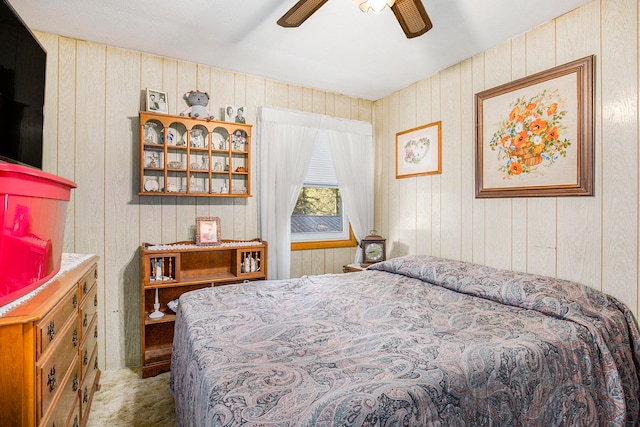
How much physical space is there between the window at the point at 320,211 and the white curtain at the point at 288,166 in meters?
0.14

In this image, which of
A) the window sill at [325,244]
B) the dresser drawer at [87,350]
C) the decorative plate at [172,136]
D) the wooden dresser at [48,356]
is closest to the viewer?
the wooden dresser at [48,356]

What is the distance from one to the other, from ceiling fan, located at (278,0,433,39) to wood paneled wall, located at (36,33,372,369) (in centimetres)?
155

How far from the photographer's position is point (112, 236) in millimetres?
2666

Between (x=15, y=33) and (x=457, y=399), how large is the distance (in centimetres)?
258

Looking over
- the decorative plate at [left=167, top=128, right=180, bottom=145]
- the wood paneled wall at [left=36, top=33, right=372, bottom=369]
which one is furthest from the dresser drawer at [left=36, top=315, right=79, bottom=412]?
the decorative plate at [left=167, top=128, right=180, bottom=145]

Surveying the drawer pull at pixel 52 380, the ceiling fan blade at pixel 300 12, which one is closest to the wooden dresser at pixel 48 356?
the drawer pull at pixel 52 380

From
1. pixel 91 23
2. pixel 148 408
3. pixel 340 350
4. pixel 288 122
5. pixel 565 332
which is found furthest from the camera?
pixel 288 122

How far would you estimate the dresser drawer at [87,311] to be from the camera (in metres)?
1.68

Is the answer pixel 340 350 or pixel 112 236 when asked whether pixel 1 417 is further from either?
pixel 112 236

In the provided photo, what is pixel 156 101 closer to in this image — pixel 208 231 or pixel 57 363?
pixel 208 231

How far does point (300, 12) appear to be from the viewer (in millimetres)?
1693

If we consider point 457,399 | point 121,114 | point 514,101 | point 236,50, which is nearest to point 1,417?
point 457,399

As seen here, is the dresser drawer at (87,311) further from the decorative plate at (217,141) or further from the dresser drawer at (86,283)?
the decorative plate at (217,141)

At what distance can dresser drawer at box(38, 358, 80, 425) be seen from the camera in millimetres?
1077
